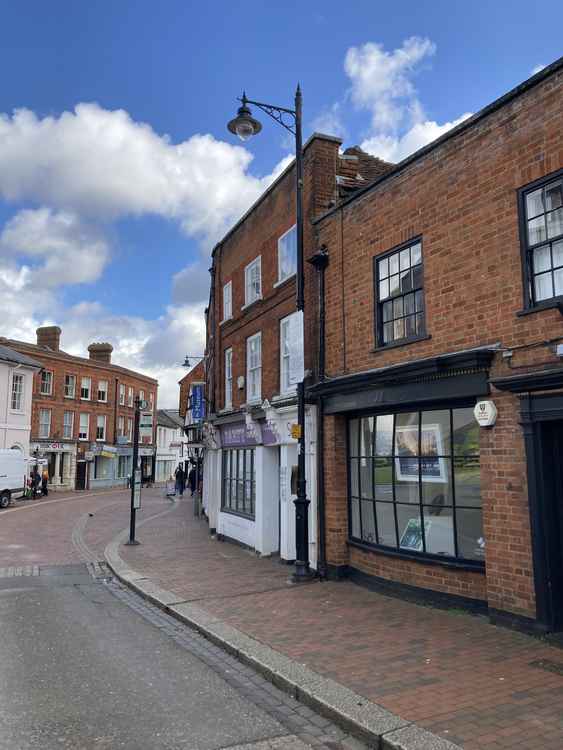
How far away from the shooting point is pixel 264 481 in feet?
45.2

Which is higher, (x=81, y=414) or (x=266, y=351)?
(x=81, y=414)

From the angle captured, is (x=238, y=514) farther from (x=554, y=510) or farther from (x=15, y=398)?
(x=15, y=398)

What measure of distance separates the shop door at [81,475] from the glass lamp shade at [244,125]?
3906 cm

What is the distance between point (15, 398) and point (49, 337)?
11.1m

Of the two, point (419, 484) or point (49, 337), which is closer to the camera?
point (419, 484)

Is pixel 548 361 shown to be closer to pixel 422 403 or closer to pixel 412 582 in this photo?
pixel 422 403

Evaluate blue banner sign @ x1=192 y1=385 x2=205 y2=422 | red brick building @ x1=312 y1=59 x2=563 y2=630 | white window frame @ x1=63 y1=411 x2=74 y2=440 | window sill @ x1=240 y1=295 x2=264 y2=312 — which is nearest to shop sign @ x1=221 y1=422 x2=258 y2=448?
window sill @ x1=240 y1=295 x2=264 y2=312

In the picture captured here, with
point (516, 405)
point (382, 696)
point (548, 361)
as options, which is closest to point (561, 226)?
point (548, 361)

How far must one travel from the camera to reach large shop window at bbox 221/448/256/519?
1492cm

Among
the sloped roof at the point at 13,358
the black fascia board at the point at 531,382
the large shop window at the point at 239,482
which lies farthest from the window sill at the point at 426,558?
the sloped roof at the point at 13,358

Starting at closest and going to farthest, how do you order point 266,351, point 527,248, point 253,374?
point 527,248 → point 266,351 → point 253,374

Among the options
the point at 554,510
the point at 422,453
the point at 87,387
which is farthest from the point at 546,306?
the point at 87,387

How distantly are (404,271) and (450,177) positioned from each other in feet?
5.04

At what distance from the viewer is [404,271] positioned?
934cm
